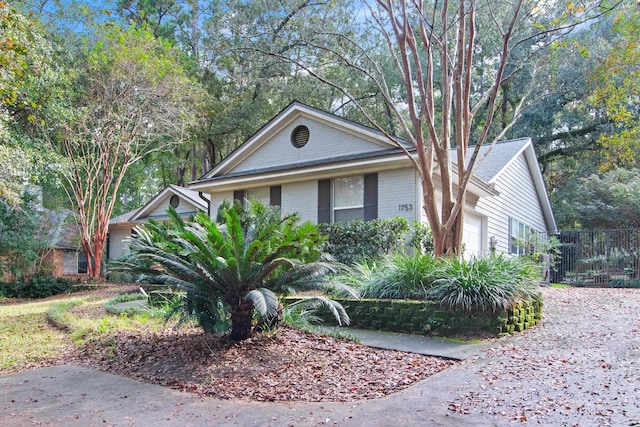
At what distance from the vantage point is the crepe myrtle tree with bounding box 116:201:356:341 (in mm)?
5945

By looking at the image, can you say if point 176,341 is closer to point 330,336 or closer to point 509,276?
point 330,336

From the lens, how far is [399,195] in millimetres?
12844

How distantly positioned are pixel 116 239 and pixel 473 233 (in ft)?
59.5

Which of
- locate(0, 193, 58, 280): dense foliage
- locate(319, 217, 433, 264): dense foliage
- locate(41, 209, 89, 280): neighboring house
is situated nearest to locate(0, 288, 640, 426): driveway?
locate(319, 217, 433, 264): dense foliage

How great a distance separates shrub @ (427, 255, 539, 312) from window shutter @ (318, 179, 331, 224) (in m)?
5.87

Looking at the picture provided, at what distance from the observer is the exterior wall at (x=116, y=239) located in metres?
24.9

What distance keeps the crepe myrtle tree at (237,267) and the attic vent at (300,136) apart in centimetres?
854

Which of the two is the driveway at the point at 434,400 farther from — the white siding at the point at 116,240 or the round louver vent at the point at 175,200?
the white siding at the point at 116,240

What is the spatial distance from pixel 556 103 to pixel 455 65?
61.5 ft

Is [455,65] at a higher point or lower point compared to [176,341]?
higher

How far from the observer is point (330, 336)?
23.4 feet

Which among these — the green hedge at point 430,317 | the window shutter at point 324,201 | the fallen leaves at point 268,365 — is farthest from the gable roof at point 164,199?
the fallen leaves at point 268,365

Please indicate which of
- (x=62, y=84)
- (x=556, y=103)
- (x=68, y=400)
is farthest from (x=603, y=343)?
(x=556, y=103)

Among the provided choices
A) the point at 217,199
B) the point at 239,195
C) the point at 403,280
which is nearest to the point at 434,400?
the point at 403,280
